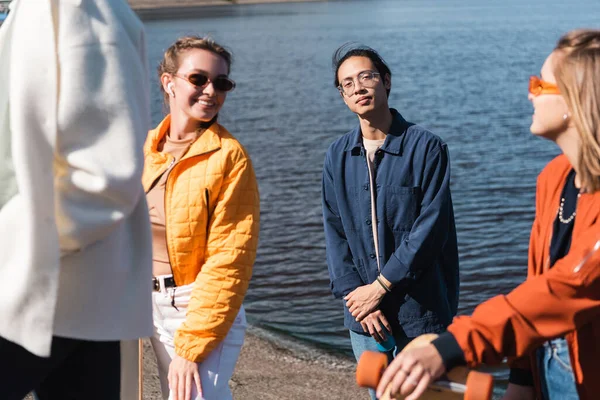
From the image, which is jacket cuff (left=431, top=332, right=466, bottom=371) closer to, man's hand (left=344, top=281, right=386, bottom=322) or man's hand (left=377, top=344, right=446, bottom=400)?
man's hand (left=377, top=344, right=446, bottom=400)

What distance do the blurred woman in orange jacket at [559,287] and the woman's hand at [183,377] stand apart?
4.18 feet

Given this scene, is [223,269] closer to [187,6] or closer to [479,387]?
[479,387]

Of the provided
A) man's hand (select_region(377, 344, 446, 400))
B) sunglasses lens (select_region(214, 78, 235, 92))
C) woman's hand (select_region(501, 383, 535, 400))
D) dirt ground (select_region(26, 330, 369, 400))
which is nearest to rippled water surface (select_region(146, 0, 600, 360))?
dirt ground (select_region(26, 330, 369, 400))

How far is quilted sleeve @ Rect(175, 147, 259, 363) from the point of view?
3.36 meters

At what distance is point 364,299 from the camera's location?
407cm

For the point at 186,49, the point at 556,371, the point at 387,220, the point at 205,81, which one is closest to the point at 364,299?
the point at 387,220

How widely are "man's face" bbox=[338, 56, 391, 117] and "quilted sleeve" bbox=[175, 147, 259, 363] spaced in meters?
0.85

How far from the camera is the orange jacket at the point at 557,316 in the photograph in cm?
228

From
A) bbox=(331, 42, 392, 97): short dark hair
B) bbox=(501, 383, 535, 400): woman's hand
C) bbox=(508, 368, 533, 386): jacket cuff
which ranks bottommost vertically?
bbox=(501, 383, 535, 400): woman's hand

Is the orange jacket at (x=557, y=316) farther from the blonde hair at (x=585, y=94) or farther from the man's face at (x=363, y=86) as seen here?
the man's face at (x=363, y=86)

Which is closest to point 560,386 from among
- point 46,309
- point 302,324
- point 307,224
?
point 46,309

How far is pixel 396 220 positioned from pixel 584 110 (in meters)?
1.72

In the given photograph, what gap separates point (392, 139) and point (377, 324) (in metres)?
0.80

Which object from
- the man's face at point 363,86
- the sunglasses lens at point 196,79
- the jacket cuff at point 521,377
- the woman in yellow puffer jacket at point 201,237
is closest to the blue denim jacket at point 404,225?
the man's face at point 363,86
